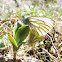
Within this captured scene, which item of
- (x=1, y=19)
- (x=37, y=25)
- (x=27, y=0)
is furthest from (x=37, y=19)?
(x=27, y=0)

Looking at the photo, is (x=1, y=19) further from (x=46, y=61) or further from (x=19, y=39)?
(x=46, y=61)

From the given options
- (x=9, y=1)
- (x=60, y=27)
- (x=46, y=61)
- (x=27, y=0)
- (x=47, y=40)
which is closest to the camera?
(x=46, y=61)

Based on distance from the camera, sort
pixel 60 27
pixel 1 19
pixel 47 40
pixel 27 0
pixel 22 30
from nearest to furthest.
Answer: pixel 22 30 < pixel 47 40 < pixel 60 27 < pixel 1 19 < pixel 27 0

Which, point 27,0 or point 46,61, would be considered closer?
point 46,61

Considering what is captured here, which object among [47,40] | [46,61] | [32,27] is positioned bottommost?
[46,61]

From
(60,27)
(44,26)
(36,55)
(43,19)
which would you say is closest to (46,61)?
(36,55)

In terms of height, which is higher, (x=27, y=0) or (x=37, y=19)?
(x=27, y=0)

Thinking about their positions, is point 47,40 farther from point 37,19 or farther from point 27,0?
point 27,0

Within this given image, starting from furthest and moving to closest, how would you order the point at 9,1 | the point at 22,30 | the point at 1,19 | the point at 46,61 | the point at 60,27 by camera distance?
the point at 9,1 < the point at 1,19 < the point at 60,27 < the point at 46,61 < the point at 22,30

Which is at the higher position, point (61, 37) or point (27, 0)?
point (27, 0)
